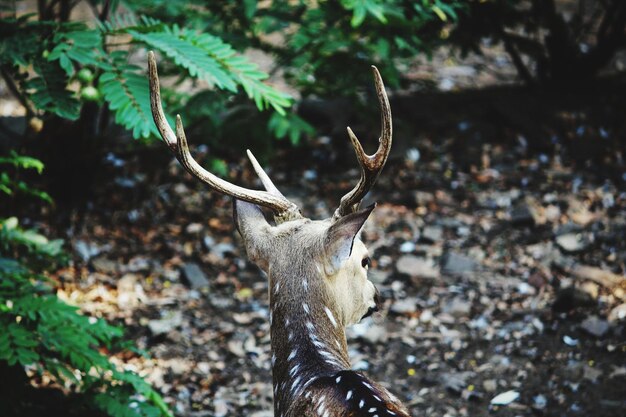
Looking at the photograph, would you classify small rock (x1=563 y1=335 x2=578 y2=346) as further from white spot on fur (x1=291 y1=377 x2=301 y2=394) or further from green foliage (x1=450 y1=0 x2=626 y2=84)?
green foliage (x1=450 y1=0 x2=626 y2=84)

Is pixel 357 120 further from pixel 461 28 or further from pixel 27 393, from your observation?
pixel 27 393

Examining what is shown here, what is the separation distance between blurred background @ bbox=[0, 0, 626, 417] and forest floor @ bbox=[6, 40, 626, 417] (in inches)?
0.8

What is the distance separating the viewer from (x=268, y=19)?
22.3ft

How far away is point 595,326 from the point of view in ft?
Result: 17.8

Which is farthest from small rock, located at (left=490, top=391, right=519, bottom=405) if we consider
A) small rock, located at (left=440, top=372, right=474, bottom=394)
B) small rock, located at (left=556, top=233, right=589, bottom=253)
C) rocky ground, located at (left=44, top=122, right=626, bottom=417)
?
small rock, located at (left=556, top=233, right=589, bottom=253)

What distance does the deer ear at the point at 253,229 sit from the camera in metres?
3.72

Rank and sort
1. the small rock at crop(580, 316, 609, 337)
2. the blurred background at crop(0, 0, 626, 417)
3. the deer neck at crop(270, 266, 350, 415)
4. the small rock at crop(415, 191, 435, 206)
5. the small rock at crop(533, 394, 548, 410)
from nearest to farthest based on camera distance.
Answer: the deer neck at crop(270, 266, 350, 415), the blurred background at crop(0, 0, 626, 417), the small rock at crop(533, 394, 548, 410), the small rock at crop(580, 316, 609, 337), the small rock at crop(415, 191, 435, 206)

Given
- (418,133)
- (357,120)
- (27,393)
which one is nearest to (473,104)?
(418,133)

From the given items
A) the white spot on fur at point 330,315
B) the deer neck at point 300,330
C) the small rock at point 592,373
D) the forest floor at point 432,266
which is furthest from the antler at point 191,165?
the small rock at point 592,373

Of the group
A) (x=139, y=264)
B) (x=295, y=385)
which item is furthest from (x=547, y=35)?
(x=295, y=385)

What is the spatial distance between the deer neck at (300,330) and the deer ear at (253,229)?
18 cm

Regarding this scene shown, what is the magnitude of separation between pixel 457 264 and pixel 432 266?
0.66ft

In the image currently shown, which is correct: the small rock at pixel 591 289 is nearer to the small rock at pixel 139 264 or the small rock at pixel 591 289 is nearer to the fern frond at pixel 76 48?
the small rock at pixel 139 264

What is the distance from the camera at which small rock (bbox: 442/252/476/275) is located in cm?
642
